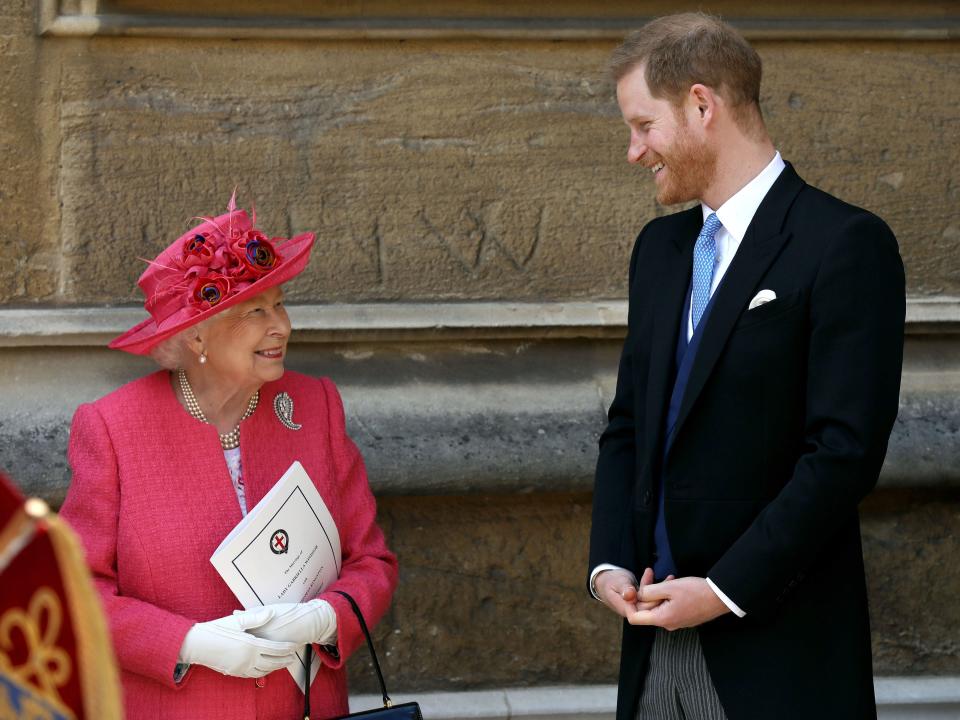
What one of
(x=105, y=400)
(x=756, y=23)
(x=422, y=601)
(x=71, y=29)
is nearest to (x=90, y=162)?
(x=71, y=29)

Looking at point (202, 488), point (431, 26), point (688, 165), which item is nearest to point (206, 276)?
point (202, 488)

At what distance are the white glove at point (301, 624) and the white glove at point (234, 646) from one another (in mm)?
15

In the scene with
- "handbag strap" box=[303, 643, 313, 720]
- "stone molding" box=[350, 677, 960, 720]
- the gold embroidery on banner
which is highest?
the gold embroidery on banner

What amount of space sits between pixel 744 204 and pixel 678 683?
0.84m

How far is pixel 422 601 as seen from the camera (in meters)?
3.63

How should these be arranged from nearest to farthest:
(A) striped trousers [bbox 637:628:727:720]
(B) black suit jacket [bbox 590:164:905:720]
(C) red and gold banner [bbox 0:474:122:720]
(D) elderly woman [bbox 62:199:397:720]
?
(C) red and gold banner [bbox 0:474:122:720] → (B) black suit jacket [bbox 590:164:905:720] → (A) striped trousers [bbox 637:628:727:720] → (D) elderly woman [bbox 62:199:397:720]

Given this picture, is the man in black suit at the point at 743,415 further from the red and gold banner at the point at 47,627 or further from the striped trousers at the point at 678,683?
the red and gold banner at the point at 47,627

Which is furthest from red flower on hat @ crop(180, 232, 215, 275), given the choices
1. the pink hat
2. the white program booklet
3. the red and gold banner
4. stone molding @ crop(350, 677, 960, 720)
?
stone molding @ crop(350, 677, 960, 720)

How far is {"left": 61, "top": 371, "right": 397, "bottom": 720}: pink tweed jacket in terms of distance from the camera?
2.41 metres

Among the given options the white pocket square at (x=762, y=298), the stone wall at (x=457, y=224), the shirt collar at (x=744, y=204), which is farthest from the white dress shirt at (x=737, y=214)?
the stone wall at (x=457, y=224)

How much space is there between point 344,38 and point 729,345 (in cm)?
177

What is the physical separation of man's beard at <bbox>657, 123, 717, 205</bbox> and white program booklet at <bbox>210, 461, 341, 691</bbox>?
863mm

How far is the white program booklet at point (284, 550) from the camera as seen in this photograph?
2.39 m

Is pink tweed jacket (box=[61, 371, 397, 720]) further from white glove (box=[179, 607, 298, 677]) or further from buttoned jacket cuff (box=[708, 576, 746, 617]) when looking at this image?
buttoned jacket cuff (box=[708, 576, 746, 617])
